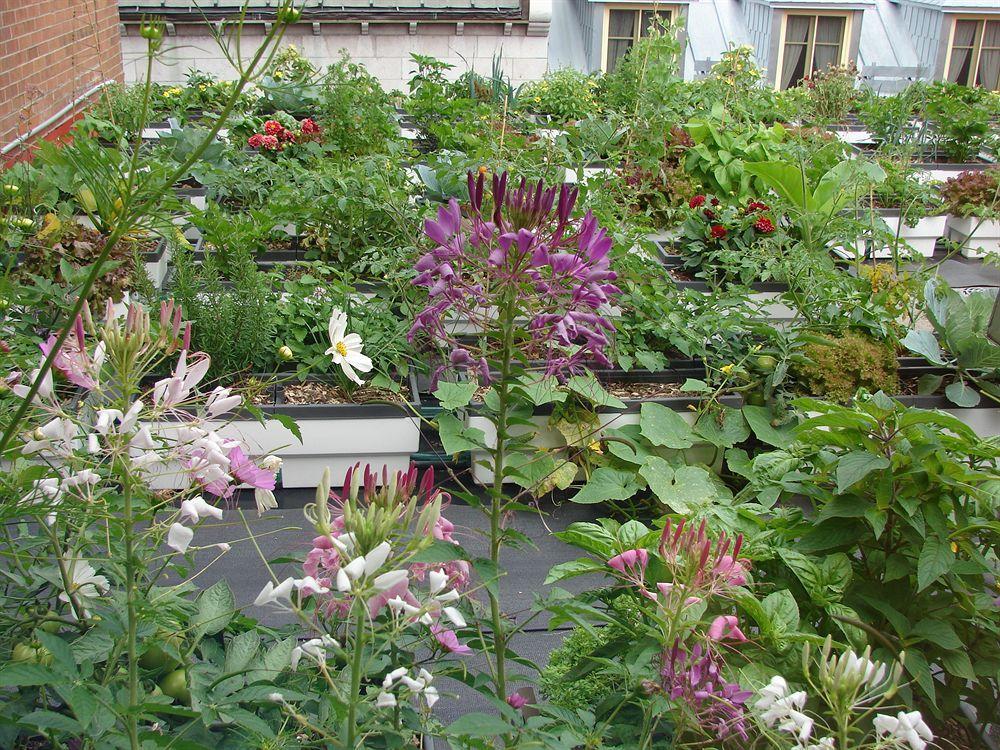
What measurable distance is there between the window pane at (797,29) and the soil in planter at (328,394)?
996 centimetres

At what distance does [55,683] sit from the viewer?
0.99m

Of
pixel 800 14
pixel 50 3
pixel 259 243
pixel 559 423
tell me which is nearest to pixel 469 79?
pixel 50 3

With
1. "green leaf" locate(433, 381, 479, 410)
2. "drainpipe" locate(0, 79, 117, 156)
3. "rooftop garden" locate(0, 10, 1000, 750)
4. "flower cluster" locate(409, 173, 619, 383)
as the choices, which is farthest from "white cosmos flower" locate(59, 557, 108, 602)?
"drainpipe" locate(0, 79, 117, 156)

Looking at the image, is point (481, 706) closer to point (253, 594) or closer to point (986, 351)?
point (253, 594)

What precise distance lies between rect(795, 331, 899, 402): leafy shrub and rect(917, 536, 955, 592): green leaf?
156 centimetres

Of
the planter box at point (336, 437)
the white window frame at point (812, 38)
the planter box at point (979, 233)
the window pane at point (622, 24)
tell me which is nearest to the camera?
the planter box at point (336, 437)

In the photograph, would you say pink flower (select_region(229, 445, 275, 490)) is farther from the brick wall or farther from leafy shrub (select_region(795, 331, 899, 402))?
the brick wall

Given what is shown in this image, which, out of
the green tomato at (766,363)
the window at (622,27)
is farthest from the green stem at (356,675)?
the window at (622,27)

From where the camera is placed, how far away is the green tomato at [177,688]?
46.9 inches

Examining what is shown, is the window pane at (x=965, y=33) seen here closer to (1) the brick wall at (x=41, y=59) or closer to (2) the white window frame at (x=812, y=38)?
(2) the white window frame at (x=812, y=38)

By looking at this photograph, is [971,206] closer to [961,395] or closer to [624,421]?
[961,395]

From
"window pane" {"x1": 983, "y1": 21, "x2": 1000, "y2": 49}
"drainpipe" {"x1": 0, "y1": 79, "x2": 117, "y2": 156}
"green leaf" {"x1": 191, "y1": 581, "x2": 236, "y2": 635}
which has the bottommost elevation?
"green leaf" {"x1": 191, "y1": 581, "x2": 236, "y2": 635}

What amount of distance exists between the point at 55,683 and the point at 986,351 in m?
3.13

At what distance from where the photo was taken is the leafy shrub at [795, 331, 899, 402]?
310 cm
